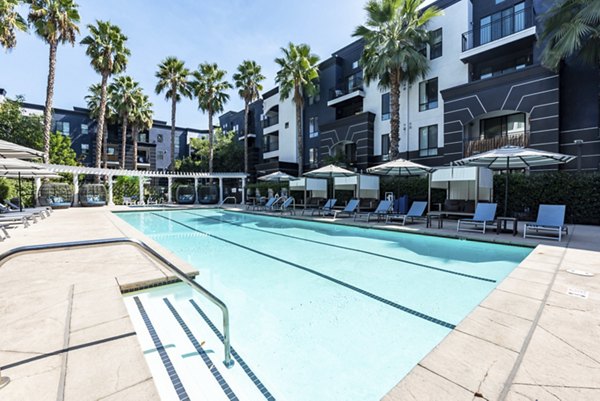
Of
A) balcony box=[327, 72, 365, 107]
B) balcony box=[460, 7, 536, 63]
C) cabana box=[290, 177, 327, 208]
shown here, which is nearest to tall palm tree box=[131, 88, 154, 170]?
balcony box=[327, 72, 365, 107]

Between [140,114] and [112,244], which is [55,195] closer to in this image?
[140,114]

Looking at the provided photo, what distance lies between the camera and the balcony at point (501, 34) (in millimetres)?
13461

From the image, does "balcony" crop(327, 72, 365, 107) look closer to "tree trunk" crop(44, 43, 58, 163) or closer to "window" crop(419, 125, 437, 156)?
"window" crop(419, 125, 437, 156)

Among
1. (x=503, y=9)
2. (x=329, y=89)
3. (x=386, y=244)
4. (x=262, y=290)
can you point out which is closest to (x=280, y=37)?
(x=329, y=89)

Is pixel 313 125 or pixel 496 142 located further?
pixel 313 125

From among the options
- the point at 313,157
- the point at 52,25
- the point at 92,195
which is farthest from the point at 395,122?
the point at 92,195

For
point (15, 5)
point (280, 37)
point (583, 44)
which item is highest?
point (280, 37)

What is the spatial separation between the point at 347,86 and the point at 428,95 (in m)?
6.95

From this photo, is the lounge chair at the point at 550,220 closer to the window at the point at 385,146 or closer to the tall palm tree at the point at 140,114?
the window at the point at 385,146

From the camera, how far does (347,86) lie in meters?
22.7

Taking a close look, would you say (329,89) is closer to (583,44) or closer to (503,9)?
(503,9)

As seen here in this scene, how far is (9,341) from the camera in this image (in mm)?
2242

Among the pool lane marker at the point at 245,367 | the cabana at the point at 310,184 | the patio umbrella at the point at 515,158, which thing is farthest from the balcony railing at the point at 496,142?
the pool lane marker at the point at 245,367

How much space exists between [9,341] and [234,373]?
5.88 ft
